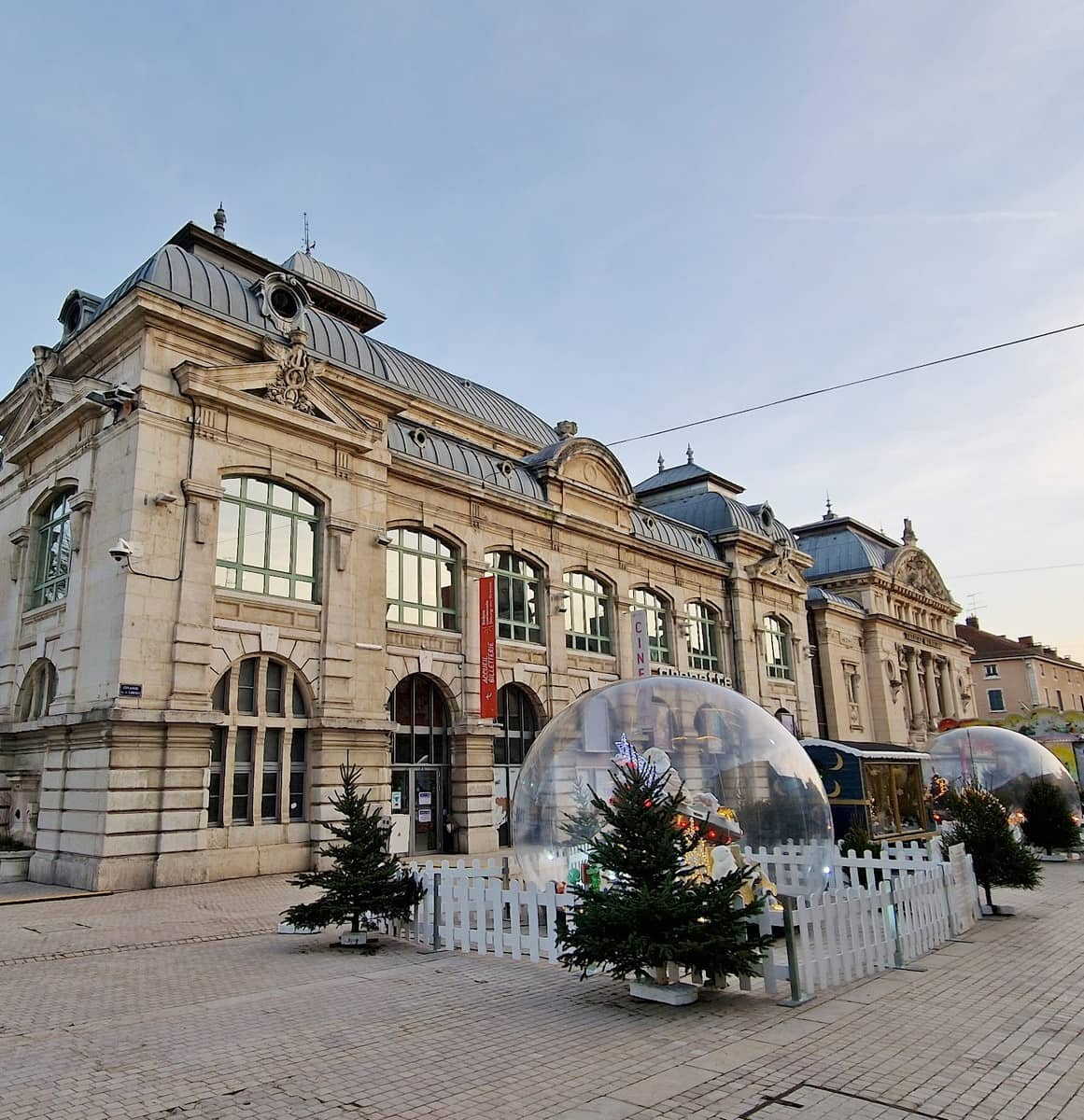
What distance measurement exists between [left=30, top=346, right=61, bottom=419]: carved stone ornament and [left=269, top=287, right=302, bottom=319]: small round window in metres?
5.51

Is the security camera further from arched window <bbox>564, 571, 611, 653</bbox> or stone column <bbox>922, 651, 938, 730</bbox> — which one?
stone column <bbox>922, 651, 938, 730</bbox>

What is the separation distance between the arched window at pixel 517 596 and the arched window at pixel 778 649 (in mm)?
14829

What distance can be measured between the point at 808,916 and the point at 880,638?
149 feet

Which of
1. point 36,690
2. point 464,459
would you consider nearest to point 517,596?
point 464,459

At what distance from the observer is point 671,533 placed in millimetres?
35500

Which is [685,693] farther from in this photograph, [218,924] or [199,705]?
[199,705]

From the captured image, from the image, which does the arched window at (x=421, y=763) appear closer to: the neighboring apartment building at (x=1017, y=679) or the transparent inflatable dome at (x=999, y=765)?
the transparent inflatable dome at (x=999, y=765)

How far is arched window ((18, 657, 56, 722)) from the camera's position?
2069 centimetres

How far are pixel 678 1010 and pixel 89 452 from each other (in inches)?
712

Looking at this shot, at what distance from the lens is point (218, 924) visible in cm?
1309

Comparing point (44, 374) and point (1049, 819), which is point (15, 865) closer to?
point (44, 374)

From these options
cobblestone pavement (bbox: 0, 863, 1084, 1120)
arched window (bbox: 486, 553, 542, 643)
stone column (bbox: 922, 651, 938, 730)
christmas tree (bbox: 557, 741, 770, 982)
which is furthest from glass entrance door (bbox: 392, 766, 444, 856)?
stone column (bbox: 922, 651, 938, 730)

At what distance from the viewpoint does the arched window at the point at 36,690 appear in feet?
67.9

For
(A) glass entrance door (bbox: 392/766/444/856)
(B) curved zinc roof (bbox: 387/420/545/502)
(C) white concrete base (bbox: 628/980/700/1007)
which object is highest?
(B) curved zinc roof (bbox: 387/420/545/502)
